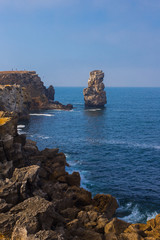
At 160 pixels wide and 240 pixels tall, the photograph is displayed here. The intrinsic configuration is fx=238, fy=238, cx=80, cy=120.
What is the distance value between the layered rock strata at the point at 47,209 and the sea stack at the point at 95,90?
123855mm

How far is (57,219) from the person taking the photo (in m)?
21.2

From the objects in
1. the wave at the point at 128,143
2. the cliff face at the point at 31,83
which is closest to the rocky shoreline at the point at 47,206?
the wave at the point at 128,143

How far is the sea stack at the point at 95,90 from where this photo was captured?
530 feet

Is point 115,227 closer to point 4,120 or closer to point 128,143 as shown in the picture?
point 4,120

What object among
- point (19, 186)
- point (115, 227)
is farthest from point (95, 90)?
point (115, 227)

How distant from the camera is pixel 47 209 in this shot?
19.9 meters

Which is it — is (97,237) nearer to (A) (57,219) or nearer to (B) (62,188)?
(A) (57,219)

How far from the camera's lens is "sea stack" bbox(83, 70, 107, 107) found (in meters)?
162

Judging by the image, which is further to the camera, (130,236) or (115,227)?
(115,227)

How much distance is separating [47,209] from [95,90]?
145 m

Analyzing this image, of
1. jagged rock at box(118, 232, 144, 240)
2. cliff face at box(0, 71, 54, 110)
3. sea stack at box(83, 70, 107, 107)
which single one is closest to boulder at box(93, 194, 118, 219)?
jagged rock at box(118, 232, 144, 240)

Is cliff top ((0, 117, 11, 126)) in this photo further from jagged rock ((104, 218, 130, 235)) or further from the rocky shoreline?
jagged rock ((104, 218, 130, 235))

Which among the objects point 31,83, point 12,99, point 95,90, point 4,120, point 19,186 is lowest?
point 19,186

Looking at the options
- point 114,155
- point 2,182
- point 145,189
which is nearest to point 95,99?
point 114,155
